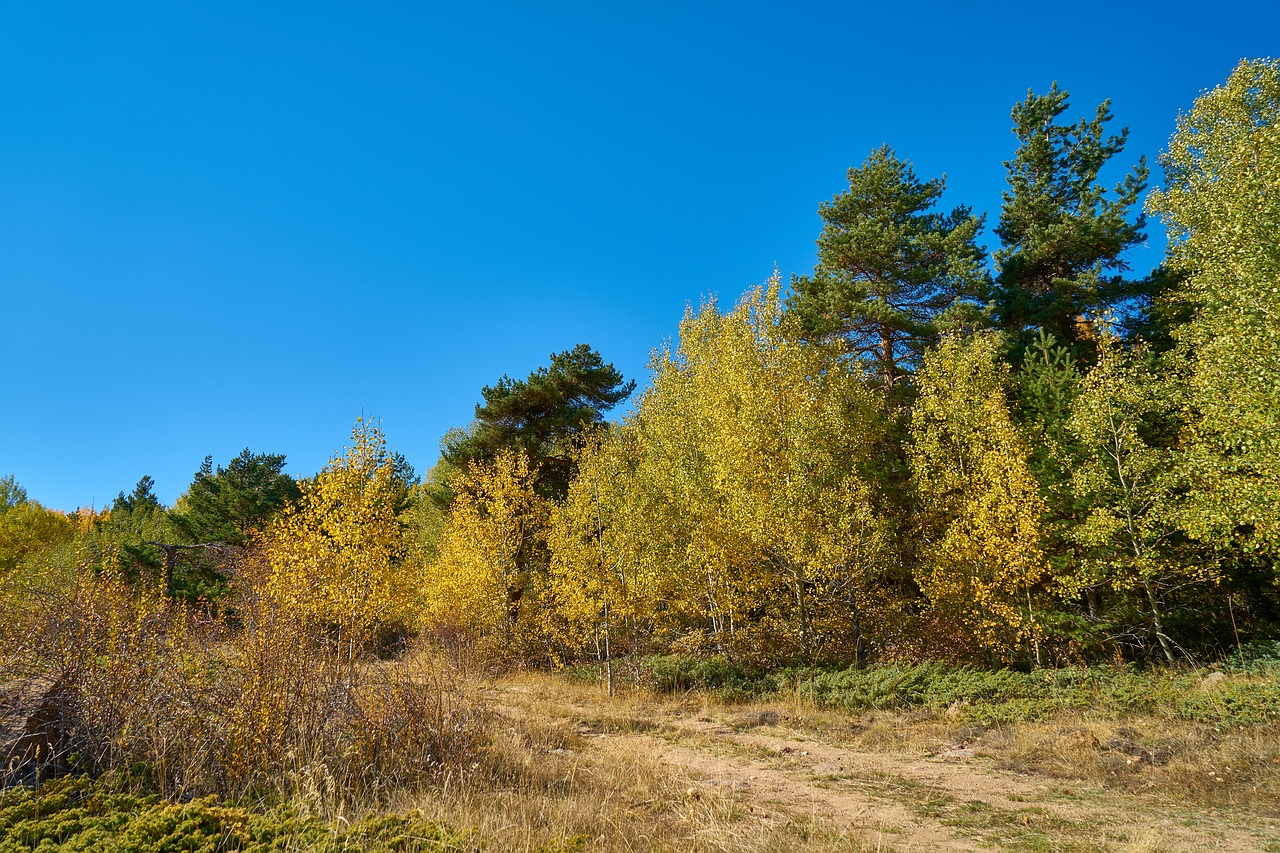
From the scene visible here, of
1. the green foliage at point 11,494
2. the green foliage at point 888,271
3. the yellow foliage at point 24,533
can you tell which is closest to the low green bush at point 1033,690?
the green foliage at point 888,271

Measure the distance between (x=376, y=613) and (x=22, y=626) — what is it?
17.5 feet

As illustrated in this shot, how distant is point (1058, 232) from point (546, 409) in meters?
18.5

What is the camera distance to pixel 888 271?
19.9m

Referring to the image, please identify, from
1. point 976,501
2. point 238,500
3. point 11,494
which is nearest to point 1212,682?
point 976,501

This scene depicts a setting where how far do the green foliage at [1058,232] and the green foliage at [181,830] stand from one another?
2026 cm

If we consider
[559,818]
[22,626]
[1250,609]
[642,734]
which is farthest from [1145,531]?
[22,626]

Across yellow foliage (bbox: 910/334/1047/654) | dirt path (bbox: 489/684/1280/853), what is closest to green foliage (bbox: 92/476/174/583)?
dirt path (bbox: 489/684/1280/853)

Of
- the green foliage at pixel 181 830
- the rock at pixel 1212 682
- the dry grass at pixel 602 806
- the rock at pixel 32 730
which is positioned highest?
the rock at pixel 32 730

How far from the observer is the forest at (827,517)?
18.6ft

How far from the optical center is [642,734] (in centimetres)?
1127

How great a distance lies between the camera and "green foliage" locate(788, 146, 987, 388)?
18781mm

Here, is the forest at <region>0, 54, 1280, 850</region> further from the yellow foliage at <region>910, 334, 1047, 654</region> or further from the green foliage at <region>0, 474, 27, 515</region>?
the green foliage at <region>0, 474, 27, 515</region>

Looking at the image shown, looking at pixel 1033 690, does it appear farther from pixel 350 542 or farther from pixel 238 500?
pixel 238 500

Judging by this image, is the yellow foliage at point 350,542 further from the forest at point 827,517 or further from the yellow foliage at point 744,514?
the yellow foliage at point 744,514
